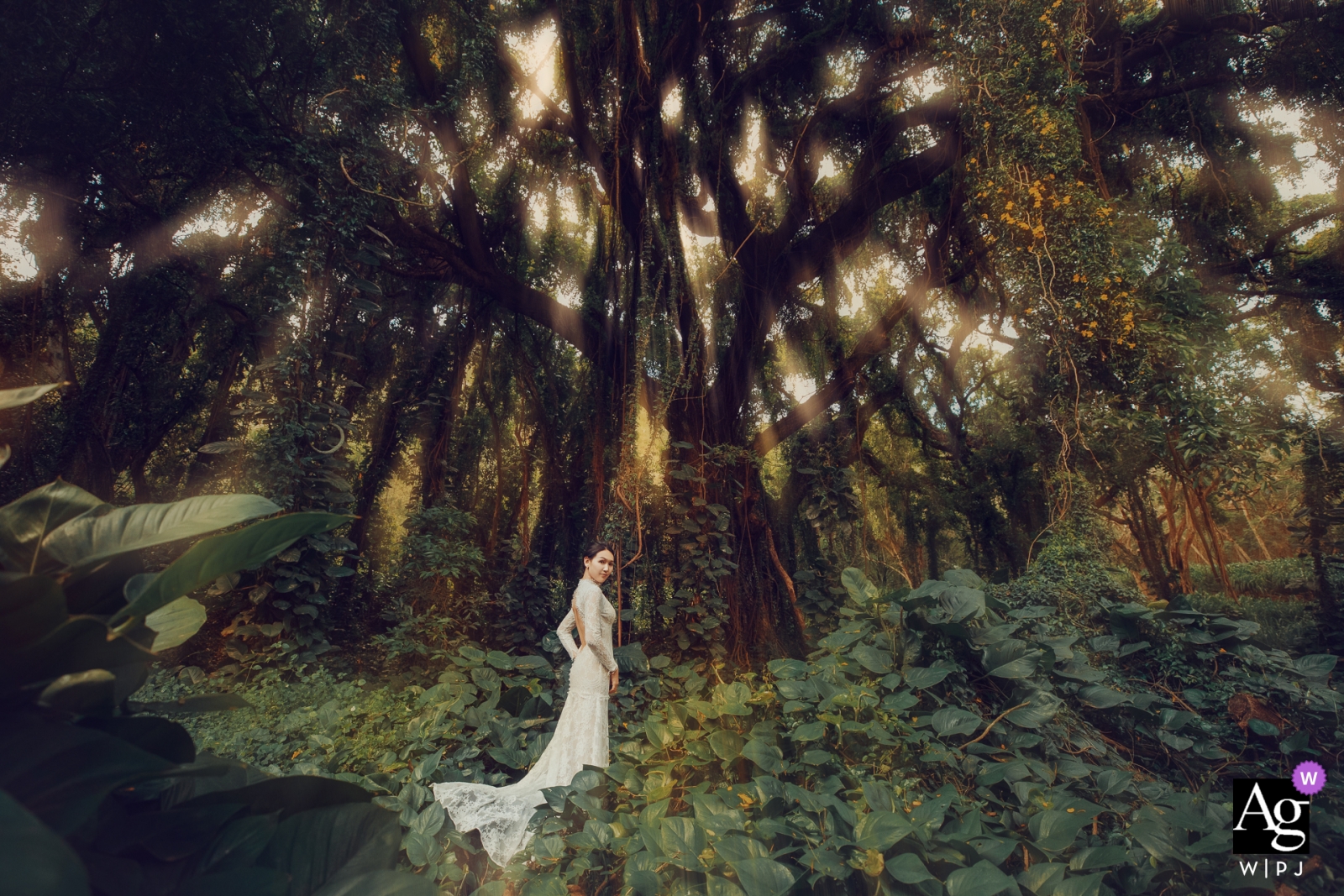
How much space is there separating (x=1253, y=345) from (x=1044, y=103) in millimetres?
3118

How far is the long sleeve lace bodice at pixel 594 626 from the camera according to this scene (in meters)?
2.79

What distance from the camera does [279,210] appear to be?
3.77 m

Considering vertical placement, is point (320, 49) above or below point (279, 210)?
above

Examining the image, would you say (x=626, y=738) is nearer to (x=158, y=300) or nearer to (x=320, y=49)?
(x=320, y=49)

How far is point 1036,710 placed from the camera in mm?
1518

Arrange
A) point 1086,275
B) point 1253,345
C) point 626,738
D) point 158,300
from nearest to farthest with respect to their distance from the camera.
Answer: point 626,738 < point 1086,275 < point 1253,345 < point 158,300

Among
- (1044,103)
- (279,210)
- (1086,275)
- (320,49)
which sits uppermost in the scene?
(320,49)

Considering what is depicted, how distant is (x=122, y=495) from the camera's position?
5973 millimetres

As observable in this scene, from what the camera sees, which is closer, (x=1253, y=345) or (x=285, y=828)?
(x=285, y=828)

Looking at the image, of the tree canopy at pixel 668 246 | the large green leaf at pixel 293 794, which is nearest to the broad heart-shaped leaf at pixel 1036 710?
the large green leaf at pixel 293 794

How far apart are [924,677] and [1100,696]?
1.96 feet

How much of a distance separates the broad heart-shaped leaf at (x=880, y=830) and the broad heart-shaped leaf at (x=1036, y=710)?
0.59 meters

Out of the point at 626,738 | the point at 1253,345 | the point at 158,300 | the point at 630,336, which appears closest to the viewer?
the point at 626,738

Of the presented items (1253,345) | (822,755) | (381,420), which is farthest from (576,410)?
(1253,345)
